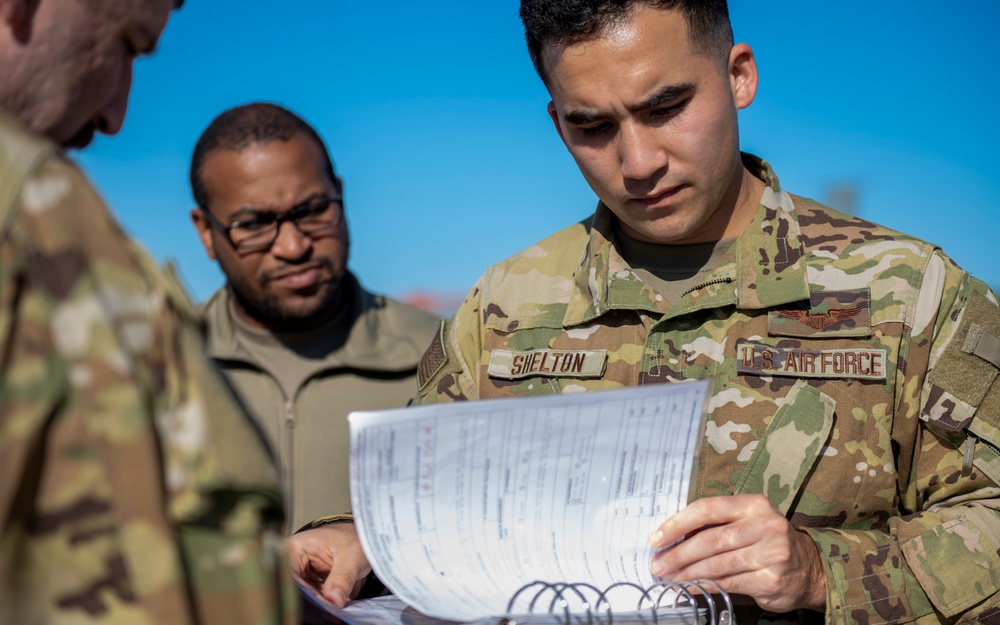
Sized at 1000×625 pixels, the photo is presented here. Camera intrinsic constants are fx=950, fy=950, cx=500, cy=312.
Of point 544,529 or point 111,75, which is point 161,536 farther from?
point 544,529

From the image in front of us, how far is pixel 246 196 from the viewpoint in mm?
4141

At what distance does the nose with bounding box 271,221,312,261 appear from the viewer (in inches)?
160

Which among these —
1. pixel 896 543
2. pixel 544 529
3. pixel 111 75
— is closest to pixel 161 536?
pixel 111 75

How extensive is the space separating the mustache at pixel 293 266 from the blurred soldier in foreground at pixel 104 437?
311 centimetres

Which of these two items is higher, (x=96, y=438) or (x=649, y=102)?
(x=649, y=102)

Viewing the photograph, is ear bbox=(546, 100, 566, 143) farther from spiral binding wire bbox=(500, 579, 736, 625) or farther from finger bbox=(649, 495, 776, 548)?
spiral binding wire bbox=(500, 579, 736, 625)

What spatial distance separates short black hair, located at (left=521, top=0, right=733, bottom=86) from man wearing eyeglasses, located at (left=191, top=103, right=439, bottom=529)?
1919 mm

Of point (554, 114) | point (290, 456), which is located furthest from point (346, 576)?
point (290, 456)

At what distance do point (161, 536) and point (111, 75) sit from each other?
0.55 m

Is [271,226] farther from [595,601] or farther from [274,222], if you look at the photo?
[595,601]

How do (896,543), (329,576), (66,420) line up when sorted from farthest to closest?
(896,543) → (329,576) → (66,420)

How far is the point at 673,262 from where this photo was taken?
2605mm

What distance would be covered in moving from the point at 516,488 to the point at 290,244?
2.65 meters

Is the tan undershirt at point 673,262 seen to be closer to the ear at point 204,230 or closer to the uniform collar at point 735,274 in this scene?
the uniform collar at point 735,274
